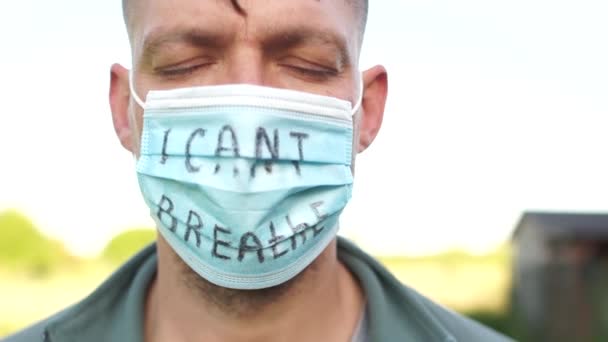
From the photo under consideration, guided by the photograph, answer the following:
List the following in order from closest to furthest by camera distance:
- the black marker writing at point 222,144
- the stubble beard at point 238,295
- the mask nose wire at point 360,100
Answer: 1. the black marker writing at point 222,144
2. the stubble beard at point 238,295
3. the mask nose wire at point 360,100

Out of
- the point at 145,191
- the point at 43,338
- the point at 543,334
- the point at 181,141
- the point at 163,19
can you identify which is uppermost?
the point at 163,19

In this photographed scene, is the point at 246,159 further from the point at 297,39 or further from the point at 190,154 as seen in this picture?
the point at 297,39

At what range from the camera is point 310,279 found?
117 inches

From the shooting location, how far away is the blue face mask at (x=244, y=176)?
2.67 meters

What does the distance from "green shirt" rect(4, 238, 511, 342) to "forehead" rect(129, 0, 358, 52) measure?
0.96 metres

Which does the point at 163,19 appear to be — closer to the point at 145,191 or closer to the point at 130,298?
the point at 145,191

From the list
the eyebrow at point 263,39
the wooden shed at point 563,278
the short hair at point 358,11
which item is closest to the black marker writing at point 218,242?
the eyebrow at point 263,39

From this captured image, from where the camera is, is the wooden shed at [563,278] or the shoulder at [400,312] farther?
the wooden shed at [563,278]

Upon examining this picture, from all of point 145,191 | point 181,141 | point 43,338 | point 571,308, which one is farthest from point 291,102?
point 571,308

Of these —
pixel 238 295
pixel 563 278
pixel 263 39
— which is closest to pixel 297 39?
pixel 263 39

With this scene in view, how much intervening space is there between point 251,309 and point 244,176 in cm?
54

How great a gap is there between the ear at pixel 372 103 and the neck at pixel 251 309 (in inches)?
17.5

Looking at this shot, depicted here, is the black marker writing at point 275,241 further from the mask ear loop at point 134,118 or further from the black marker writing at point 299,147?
the mask ear loop at point 134,118

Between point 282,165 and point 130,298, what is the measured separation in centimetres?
92
